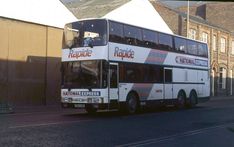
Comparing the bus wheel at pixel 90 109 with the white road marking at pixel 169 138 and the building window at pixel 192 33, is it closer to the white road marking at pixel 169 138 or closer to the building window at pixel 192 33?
the white road marking at pixel 169 138

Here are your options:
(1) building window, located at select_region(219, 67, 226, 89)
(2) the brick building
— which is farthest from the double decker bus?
(1) building window, located at select_region(219, 67, 226, 89)

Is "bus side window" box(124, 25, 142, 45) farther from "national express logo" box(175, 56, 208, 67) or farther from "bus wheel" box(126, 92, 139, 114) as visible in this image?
Result: "national express logo" box(175, 56, 208, 67)

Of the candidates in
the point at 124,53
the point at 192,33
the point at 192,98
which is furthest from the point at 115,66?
the point at 192,33

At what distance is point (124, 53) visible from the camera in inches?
847

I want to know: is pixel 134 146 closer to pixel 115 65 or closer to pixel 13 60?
pixel 115 65

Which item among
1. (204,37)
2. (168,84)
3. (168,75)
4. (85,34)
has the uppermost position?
(204,37)

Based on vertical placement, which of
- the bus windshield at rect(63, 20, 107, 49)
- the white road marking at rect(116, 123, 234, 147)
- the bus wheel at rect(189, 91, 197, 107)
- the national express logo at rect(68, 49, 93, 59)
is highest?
the bus windshield at rect(63, 20, 107, 49)

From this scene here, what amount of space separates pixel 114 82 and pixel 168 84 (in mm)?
5462

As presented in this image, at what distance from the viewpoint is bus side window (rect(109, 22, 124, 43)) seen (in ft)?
67.6

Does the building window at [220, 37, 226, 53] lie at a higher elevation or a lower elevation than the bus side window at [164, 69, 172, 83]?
higher

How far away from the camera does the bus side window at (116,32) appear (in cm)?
2060

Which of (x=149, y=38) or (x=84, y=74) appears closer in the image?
(x=84, y=74)

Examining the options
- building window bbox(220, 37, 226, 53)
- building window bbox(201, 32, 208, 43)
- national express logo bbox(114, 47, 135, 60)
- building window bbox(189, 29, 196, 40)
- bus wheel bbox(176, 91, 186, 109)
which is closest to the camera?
national express logo bbox(114, 47, 135, 60)

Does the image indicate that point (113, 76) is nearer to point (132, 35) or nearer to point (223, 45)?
point (132, 35)
